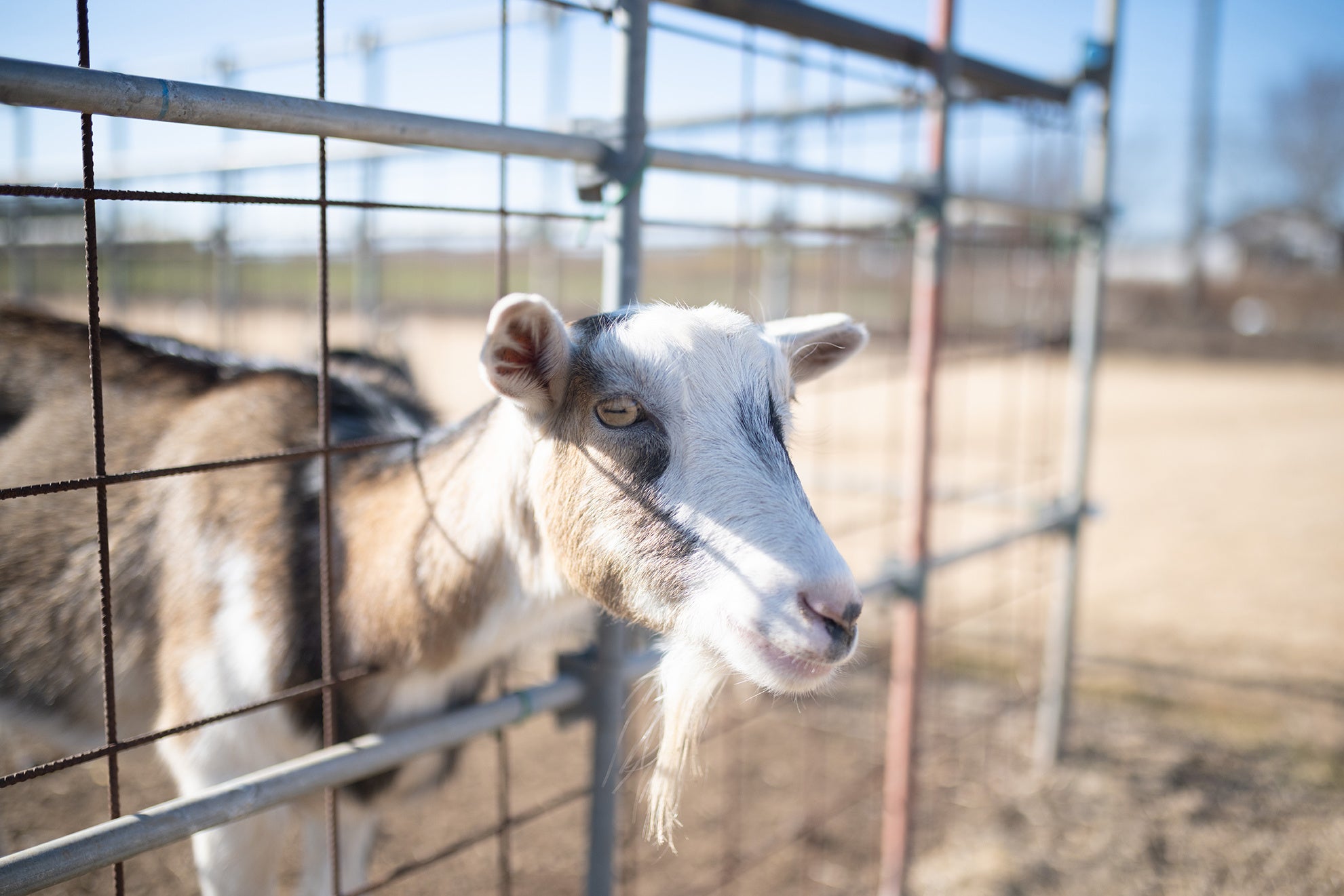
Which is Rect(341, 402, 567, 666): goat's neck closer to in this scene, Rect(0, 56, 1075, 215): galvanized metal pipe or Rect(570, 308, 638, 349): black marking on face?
Rect(570, 308, 638, 349): black marking on face

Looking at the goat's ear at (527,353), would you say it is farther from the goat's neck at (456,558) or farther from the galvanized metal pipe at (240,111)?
the galvanized metal pipe at (240,111)

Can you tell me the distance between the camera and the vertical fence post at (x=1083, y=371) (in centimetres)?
379

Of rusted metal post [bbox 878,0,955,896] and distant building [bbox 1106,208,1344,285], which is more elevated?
distant building [bbox 1106,208,1344,285]

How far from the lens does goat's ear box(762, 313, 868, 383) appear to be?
195cm

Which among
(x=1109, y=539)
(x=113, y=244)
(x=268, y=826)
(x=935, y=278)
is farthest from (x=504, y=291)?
(x=1109, y=539)

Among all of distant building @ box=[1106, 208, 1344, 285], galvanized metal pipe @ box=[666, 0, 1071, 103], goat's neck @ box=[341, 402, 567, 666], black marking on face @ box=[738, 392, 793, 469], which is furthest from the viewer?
distant building @ box=[1106, 208, 1344, 285]

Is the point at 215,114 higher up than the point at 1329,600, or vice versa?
the point at 215,114

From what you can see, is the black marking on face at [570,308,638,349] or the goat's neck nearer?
the black marking on face at [570,308,638,349]

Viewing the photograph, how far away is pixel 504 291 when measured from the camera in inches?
79.5

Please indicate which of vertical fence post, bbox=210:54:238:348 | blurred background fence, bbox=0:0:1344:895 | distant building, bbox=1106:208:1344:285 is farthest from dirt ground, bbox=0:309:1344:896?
distant building, bbox=1106:208:1344:285

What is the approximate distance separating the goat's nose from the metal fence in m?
0.65

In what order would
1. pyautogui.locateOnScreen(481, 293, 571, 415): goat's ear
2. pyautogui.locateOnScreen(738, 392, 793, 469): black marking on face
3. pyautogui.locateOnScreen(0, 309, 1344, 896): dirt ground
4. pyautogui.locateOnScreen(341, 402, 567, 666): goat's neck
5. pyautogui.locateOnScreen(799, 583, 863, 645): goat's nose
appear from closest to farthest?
pyautogui.locateOnScreen(799, 583, 863, 645): goat's nose < pyautogui.locateOnScreen(481, 293, 571, 415): goat's ear < pyautogui.locateOnScreen(738, 392, 793, 469): black marking on face < pyautogui.locateOnScreen(341, 402, 567, 666): goat's neck < pyautogui.locateOnScreen(0, 309, 1344, 896): dirt ground

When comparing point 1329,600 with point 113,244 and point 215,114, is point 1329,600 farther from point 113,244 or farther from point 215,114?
point 113,244

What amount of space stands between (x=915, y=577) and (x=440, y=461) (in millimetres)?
1742
